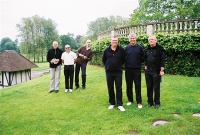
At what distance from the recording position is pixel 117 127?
5164mm

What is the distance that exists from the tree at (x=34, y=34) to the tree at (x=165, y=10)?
113ft

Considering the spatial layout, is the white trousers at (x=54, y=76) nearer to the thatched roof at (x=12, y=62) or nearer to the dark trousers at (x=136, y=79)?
the dark trousers at (x=136, y=79)

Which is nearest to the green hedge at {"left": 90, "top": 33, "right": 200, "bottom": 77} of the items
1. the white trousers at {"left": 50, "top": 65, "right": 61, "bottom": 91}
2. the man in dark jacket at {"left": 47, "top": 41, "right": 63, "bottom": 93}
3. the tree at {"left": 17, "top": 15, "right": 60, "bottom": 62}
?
→ the man in dark jacket at {"left": 47, "top": 41, "right": 63, "bottom": 93}

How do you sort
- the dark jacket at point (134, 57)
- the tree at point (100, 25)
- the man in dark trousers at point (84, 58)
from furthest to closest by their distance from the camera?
1. the tree at point (100, 25)
2. the man in dark trousers at point (84, 58)
3. the dark jacket at point (134, 57)

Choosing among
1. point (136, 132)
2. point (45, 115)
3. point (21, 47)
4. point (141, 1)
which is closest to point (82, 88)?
point (45, 115)

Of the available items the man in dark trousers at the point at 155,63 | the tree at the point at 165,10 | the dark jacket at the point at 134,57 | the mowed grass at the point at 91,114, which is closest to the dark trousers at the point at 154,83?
the man in dark trousers at the point at 155,63

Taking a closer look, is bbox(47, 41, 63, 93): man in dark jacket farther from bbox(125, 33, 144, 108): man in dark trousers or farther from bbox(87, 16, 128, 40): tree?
bbox(87, 16, 128, 40): tree

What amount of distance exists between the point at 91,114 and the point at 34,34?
5759 cm

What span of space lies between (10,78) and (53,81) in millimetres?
20826

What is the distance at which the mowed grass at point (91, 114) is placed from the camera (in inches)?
199

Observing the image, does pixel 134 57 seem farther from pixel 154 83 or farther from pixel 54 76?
pixel 54 76

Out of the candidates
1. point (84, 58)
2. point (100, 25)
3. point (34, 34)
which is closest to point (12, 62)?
point (84, 58)

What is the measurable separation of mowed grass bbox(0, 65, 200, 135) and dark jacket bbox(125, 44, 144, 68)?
1276 mm

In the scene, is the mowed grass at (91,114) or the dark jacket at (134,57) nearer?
the mowed grass at (91,114)
